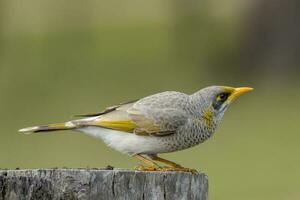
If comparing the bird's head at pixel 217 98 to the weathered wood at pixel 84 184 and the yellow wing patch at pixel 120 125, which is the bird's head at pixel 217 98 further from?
the weathered wood at pixel 84 184

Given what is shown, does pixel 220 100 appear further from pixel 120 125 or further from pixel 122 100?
pixel 122 100

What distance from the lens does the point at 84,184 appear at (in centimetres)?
709

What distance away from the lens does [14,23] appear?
42.6m

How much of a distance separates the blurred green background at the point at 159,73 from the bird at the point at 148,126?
9688 millimetres

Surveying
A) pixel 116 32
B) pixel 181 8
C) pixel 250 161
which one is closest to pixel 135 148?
pixel 250 161

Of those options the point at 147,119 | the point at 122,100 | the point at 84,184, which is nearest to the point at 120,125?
the point at 147,119

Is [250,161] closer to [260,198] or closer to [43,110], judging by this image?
[260,198]

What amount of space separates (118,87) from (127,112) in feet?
74.7

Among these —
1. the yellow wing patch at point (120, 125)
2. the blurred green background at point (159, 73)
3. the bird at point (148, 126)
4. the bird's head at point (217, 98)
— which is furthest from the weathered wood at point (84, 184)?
the blurred green background at point (159, 73)

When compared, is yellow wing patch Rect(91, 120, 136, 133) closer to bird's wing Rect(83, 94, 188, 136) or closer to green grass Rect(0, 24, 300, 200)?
bird's wing Rect(83, 94, 188, 136)

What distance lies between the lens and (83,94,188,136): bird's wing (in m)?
9.26

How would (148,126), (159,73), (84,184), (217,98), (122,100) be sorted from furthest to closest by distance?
(159,73), (122,100), (217,98), (148,126), (84,184)

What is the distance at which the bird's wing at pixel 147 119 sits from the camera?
30.4 ft

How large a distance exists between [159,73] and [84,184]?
27052 mm
